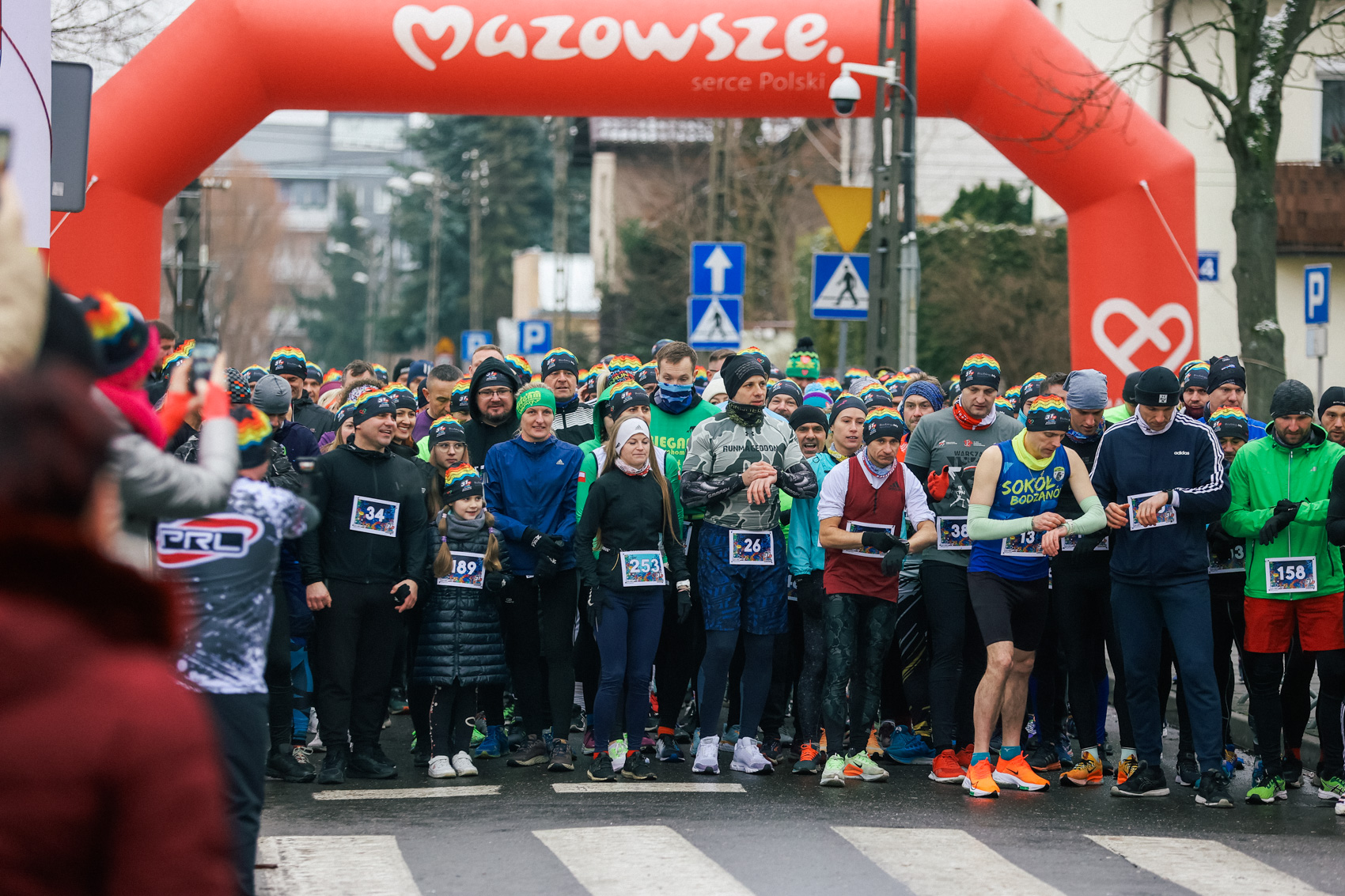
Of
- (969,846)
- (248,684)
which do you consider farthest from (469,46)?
(248,684)

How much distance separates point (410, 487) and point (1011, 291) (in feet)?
76.6

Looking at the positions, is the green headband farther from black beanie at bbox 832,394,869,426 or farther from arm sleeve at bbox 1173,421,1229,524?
arm sleeve at bbox 1173,421,1229,524

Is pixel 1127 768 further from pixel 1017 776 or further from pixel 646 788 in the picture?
pixel 646 788

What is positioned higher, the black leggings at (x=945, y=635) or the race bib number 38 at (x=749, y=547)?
the race bib number 38 at (x=749, y=547)

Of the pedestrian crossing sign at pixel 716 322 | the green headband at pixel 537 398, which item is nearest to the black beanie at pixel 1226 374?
the green headband at pixel 537 398

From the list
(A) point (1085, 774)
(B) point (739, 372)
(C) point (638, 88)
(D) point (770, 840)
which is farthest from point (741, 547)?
(C) point (638, 88)

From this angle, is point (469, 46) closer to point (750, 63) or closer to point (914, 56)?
point (750, 63)

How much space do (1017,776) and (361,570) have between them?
365 cm

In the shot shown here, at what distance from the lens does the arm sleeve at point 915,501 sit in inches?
364

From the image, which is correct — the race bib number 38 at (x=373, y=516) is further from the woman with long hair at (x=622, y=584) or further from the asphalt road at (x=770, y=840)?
the asphalt road at (x=770, y=840)

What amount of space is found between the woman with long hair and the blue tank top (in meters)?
1.74

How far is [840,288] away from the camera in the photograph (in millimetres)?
17594

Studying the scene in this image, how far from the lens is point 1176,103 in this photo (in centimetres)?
3019

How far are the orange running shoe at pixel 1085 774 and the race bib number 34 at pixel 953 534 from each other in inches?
52.5
